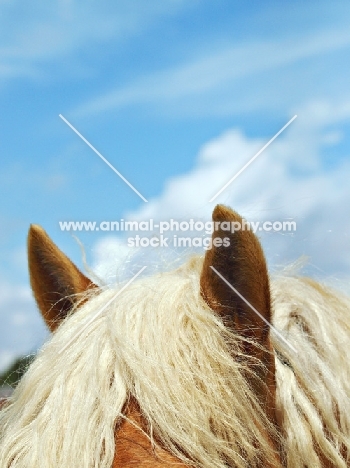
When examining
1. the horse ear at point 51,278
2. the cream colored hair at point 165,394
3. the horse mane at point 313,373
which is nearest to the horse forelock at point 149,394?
the cream colored hair at point 165,394

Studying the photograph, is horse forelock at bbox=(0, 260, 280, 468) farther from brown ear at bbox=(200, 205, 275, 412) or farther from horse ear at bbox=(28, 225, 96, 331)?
horse ear at bbox=(28, 225, 96, 331)

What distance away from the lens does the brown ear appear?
173 centimetres

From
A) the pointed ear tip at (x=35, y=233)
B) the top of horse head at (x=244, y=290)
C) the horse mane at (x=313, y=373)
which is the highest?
the pointed ear tip at (x=35, y=233)

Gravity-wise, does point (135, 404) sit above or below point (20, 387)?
below

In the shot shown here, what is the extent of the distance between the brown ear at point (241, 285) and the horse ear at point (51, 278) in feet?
2.51

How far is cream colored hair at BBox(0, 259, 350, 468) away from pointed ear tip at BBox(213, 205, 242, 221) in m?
0.34

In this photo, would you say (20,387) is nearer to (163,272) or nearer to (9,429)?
(9,429)

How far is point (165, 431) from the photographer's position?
1.70m

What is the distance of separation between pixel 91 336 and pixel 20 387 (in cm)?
36

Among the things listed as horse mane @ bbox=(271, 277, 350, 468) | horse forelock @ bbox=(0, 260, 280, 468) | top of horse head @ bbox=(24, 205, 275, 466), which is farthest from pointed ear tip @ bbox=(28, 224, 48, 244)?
horse mane @ bbox=(271, 277, 350, 468)

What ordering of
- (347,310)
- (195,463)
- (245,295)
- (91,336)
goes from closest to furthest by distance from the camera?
(195,463), (245,295), (91,336), (347,310)

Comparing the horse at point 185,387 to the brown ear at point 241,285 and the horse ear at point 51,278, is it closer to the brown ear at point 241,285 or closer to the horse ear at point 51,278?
the brown ear at point 241,285

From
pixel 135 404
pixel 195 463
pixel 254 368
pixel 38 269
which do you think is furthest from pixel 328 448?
pixel 38 269

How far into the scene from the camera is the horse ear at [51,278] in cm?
247
